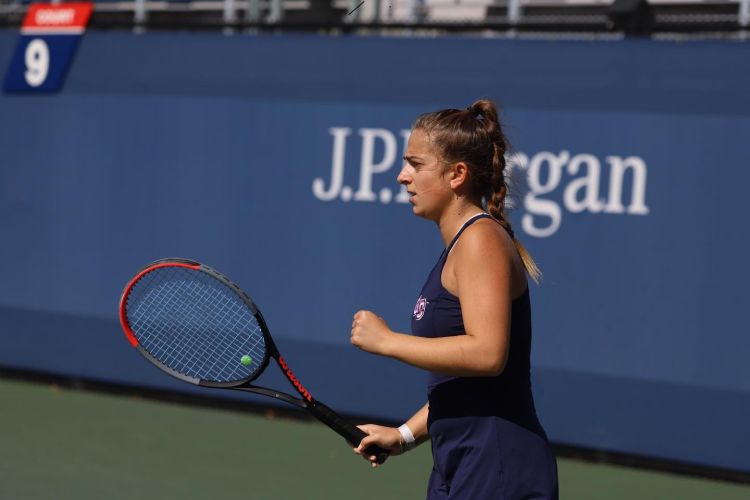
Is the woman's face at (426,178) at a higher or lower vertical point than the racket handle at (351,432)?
higher

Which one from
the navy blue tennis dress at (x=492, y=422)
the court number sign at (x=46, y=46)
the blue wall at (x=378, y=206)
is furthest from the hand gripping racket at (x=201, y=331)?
the court number sign at (x=46, y=46)

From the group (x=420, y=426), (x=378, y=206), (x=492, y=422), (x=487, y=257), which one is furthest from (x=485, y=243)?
(x=378, y=206)

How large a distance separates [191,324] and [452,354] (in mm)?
2248

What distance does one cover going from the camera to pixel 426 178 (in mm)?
2957

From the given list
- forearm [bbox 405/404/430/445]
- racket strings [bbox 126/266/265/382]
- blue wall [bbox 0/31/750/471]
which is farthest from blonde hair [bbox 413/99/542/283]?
blue wall [bbox 0/31/750/471]

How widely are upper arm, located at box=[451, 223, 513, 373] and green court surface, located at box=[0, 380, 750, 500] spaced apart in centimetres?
300

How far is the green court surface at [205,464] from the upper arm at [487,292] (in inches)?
118

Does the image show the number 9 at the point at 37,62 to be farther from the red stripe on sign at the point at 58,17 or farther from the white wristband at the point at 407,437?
the white wristband at the point at 407,437

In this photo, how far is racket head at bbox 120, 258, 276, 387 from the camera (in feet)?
12.2

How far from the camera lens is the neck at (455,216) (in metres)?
2.93

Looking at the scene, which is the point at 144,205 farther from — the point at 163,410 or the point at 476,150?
the point at 476,150

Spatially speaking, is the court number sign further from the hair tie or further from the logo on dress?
the logo on dress

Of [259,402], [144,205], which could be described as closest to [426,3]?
[144,205]

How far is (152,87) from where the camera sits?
25.0ft
